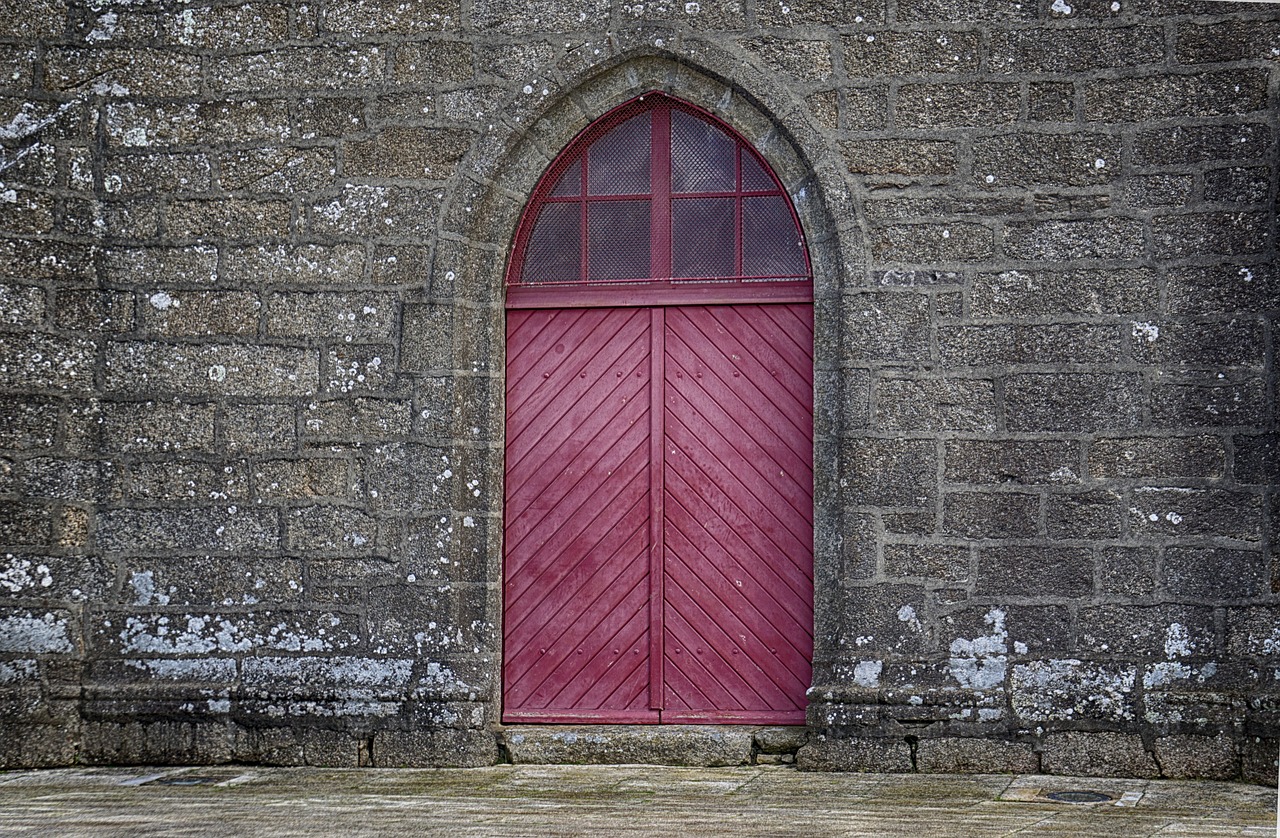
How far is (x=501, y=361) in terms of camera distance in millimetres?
5895

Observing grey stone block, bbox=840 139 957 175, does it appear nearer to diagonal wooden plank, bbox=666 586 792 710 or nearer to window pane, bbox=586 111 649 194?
window pane, bbox=586 111 649 194

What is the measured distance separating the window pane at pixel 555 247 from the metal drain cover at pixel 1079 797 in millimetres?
2817

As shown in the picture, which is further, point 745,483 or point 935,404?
point 745,483

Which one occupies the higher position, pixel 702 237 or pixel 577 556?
pixel 702 237

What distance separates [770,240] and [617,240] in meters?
0.66

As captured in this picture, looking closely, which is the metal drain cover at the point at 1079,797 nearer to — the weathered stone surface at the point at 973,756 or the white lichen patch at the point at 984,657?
the weathered stone surface at the point at 973,756

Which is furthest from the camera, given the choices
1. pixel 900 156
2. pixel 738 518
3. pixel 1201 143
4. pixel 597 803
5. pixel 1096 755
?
pixel 738 518

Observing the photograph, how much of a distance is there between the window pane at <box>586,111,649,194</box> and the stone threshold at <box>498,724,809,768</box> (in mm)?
2277

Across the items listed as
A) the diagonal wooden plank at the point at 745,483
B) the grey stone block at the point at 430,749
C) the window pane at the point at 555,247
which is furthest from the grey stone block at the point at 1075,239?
Result: the grey stone block at the point at 430,749

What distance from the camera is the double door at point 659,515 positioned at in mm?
5770

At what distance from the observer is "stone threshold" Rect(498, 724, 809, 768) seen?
5602 mm

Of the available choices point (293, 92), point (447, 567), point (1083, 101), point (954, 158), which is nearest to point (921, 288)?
point (954, 158)

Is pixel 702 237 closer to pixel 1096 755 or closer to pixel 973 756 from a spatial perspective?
pixel 973 756

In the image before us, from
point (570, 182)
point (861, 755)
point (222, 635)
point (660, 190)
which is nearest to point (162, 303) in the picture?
point (222, 635)
